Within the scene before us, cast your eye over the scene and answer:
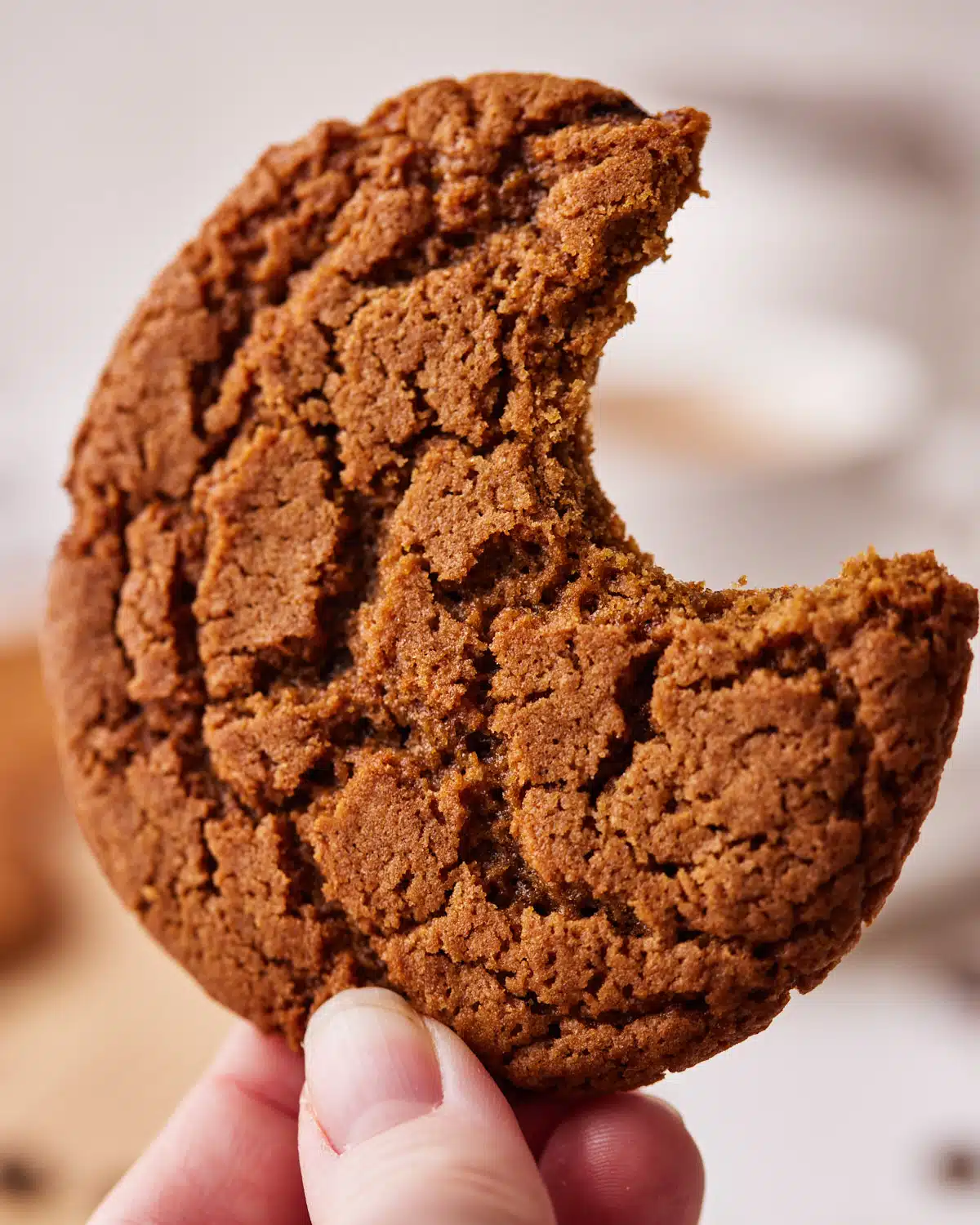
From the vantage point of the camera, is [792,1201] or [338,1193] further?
[792,1201]

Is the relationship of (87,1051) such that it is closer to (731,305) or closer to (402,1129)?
(402,1129)

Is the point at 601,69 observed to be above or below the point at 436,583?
above

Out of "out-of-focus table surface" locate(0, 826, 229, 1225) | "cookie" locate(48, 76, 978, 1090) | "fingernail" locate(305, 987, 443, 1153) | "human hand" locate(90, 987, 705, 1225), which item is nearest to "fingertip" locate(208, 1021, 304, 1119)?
"human hand" locate(90, 987, 705, 1225)

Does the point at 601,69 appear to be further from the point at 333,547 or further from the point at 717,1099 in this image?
the point at 717,1099

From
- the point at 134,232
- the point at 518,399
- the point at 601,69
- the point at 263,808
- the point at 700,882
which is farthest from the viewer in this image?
the point at 134,232

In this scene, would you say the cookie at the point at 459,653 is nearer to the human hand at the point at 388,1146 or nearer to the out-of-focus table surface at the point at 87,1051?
the human hand at the point at 388,1146

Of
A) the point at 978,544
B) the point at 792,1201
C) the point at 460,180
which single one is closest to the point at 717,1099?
the point at 792,1201

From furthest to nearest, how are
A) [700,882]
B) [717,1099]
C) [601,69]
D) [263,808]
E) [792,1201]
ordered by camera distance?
[601,69], [717,1099], [792,1201], [263,808], [700,882]

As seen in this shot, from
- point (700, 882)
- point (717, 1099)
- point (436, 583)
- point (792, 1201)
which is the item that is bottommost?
point (792, 1201)
